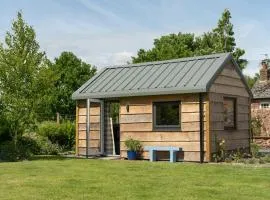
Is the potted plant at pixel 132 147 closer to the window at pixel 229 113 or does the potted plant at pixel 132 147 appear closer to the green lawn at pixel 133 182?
the green lawn at pixel 133 182

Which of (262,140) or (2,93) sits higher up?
(2,93)

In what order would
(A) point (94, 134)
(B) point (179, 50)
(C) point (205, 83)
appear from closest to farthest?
(C) point (205, 83) → (A) point (94, 134) → (B) point (179, 50)

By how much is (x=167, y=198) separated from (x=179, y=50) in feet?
141

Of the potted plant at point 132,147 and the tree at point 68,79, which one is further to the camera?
the tree at point 68,79

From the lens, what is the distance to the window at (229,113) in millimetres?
17984

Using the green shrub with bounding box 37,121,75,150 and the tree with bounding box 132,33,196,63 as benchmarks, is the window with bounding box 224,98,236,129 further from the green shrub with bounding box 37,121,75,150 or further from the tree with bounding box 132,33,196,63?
the tree with bounding box 132,33,196,63

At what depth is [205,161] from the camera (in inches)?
638

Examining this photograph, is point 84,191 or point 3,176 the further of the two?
point 3,176

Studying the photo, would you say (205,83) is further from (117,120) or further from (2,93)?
(2,93)

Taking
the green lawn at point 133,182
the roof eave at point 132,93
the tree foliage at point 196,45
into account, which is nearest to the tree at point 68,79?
the tree foliage at point 196,45

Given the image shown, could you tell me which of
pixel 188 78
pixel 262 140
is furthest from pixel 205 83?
pixel 262 140

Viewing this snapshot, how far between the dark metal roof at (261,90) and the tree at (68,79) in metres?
23.8

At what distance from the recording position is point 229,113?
1839 centimetres

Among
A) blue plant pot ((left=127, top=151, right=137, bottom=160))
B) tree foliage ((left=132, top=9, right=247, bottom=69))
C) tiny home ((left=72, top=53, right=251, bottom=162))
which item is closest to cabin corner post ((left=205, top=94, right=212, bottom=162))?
tiny home ((left=72, top=53, right=251, bottom=162))
